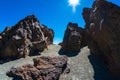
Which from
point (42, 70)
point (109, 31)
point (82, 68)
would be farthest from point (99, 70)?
point (42, 70)

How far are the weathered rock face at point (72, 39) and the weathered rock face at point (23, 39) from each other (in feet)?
19.7

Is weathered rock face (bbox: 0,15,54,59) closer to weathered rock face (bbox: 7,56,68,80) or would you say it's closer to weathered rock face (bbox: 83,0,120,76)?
weathered rock face (bbox: 7,56,68,80)

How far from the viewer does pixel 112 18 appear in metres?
41.0

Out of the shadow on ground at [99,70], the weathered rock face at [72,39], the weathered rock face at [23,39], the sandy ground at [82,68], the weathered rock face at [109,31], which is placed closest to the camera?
the weathered rock face at [109,31]

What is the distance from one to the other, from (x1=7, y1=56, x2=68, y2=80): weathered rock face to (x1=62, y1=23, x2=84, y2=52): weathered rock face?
43.2 feet

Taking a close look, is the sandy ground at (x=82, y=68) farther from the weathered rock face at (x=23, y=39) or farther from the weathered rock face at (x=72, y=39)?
the weathered rock face at (x=23, y=39)

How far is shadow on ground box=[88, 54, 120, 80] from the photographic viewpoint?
42.4m

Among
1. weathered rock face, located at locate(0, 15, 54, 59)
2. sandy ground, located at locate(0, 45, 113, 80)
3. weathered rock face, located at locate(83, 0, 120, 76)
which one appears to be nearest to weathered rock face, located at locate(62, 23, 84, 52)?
sandy ground, located at locate(0, 45, 113, 80)

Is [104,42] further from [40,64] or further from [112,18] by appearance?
[40,64]

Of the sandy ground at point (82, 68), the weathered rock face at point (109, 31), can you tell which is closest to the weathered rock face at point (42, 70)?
the sandy ground at point (82, 68)

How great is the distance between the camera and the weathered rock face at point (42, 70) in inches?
1565

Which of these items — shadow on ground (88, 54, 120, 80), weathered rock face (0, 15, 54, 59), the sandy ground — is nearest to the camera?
the sandy ground

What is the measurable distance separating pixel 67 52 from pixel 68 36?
16.9 ft

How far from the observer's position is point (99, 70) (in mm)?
45344
